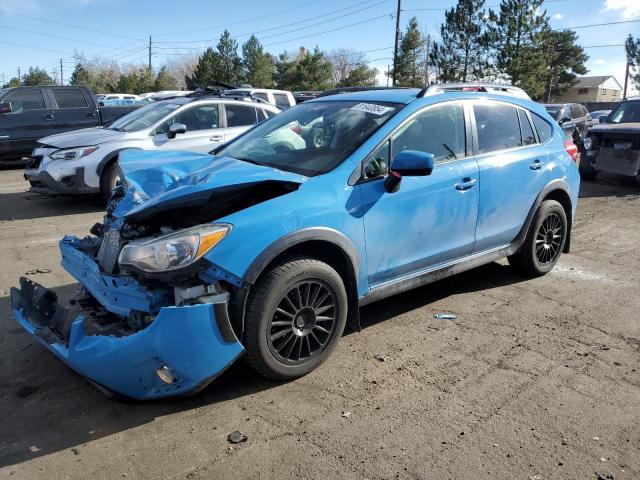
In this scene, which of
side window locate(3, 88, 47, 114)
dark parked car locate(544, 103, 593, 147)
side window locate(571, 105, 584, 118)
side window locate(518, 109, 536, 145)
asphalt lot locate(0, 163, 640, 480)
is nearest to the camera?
asphalt lot locate(0, 163, 640, 480)

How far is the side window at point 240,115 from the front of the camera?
30.6ft

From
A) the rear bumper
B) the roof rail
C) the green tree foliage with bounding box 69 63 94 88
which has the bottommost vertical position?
the rear bumper

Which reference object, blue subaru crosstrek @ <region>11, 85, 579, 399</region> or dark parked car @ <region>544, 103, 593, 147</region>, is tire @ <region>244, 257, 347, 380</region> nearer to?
blue subaru crosstrek @ <region>11, 85, 579, 399</region>

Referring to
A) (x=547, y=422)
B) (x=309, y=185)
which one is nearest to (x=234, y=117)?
(x=309, y=185)

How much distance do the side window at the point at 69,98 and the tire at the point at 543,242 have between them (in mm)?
11603

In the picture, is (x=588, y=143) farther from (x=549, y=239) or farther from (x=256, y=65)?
(x=256, y=65)

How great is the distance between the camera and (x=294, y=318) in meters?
3.27

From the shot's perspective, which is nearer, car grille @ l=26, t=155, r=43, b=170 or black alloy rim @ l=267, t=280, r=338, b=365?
black alloy rim @ l=267, t=280, r=338, b=365

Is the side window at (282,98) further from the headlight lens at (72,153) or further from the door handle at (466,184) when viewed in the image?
the door handle at (466,184)

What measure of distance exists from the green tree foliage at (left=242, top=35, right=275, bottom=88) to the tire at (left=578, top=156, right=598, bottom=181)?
4355 centimetres

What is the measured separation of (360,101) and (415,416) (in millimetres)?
2459

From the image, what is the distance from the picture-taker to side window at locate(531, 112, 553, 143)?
16.7ft

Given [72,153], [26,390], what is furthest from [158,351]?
[72,153]

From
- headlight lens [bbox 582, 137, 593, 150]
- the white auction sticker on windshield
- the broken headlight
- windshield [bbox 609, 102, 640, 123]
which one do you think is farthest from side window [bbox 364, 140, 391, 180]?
windshield [bbox 609, 102, 640, 123]
